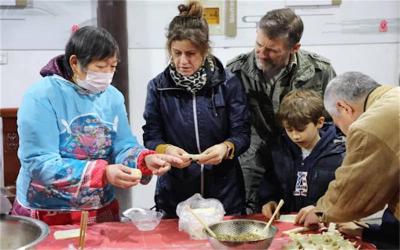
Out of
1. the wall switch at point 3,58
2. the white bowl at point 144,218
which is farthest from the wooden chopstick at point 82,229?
the wall switch at point 3,58

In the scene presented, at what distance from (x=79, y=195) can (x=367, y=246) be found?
1.04 m

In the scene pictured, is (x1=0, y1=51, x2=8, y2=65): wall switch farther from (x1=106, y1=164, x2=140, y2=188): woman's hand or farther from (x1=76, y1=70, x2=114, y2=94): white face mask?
(x1=106, y1=164, x2=140, y2=188): woman's hand

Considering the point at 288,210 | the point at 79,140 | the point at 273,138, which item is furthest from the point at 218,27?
the point at 79,140

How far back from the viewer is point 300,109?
222 cm

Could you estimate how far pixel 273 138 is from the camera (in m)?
2.40

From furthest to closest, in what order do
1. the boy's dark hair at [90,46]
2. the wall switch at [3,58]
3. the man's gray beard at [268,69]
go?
the wall switch at [3,58]
the man's gray beard at [268,69]
the boy's dark hair at [90,46]

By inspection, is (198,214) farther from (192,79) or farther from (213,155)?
(192,79)

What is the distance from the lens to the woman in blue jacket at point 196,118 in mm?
2182

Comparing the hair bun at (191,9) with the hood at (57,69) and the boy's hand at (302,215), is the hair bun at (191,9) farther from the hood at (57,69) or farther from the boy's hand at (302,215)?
the boy's hand at (302,215)

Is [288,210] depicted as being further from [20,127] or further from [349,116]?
[20,127]

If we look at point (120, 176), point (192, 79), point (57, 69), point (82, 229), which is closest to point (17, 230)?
point (82, 229)

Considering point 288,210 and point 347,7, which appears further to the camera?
point 347,7

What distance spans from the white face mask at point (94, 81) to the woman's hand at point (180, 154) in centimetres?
38

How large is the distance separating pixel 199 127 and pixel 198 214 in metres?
0.45
